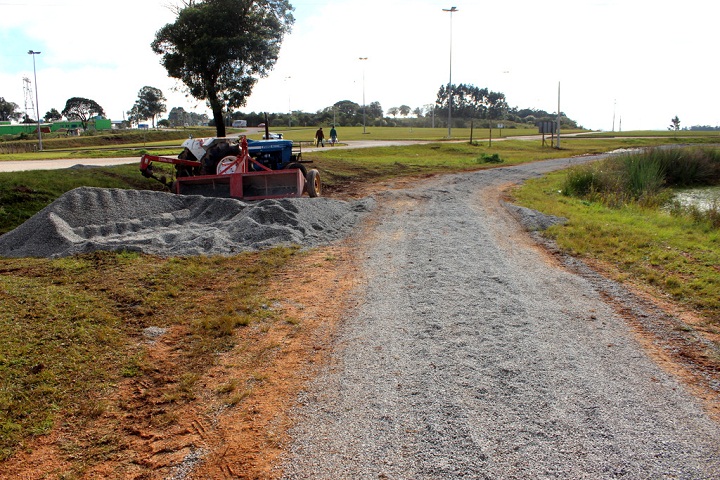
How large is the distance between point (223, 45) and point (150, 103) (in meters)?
76.4

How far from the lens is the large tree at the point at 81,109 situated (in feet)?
333

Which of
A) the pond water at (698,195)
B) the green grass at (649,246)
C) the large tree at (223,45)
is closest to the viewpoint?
the green grass at (649,246)

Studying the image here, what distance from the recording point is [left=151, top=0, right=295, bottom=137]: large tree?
Result: 25.0m

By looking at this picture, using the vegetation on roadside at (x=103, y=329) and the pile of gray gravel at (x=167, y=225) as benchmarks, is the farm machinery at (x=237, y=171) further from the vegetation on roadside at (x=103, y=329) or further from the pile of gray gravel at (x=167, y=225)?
the vegetation on roadside at (x=103, y=329)

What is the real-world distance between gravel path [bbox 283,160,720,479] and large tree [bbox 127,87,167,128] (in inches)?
3767

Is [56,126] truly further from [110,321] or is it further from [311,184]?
[110,321]

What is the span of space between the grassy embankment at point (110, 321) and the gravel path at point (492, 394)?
0.97 meters

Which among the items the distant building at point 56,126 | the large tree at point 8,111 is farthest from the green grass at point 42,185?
the large tree at point 8,111

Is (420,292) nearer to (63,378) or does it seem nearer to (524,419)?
(524,419)

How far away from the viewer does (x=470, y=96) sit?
14375cm

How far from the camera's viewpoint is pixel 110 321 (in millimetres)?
6023

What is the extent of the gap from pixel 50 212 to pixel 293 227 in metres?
4.30

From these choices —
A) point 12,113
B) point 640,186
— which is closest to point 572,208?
point 640,186

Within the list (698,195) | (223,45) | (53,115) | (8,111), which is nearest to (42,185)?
(223,45)
